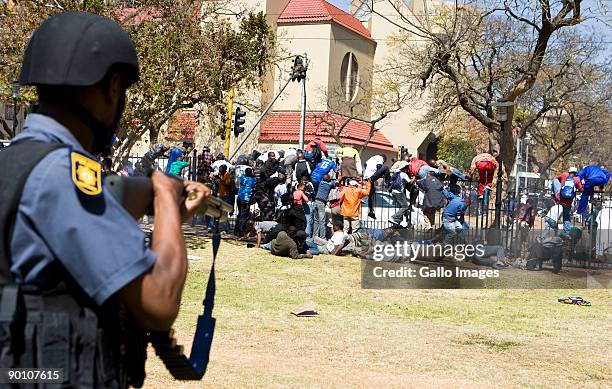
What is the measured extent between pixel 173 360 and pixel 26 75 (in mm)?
952

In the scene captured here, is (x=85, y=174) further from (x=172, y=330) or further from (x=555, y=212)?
(x=555, y=212)

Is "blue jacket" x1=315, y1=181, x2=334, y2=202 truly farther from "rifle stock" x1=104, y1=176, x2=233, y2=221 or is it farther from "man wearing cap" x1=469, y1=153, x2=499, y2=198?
"rifle stock" x1=104, y1=176, x2=233, y2=221

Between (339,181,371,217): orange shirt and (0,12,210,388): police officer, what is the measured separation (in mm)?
13751

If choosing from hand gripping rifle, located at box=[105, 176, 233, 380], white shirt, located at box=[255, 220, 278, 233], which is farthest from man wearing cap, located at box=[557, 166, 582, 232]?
hand gripping rifle, located at box=[105, 176, 233, 380]

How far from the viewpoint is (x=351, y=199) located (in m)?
15.6

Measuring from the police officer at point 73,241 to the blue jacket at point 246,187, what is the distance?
606 inches

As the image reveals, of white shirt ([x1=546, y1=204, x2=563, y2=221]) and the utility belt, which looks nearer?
the utility belt

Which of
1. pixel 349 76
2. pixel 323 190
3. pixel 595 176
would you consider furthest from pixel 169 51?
pixel 349 76

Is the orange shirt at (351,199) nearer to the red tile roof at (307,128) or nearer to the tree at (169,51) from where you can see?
the tree at (169,51)

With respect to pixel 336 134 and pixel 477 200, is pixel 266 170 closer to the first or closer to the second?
pixel 477 200

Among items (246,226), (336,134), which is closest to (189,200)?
(246,226)

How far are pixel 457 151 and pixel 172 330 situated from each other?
53.6m

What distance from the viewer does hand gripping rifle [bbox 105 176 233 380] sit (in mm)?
1967

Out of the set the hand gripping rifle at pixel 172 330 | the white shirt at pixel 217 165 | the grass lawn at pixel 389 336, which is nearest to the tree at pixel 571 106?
the white shirt at pixel 217 165
